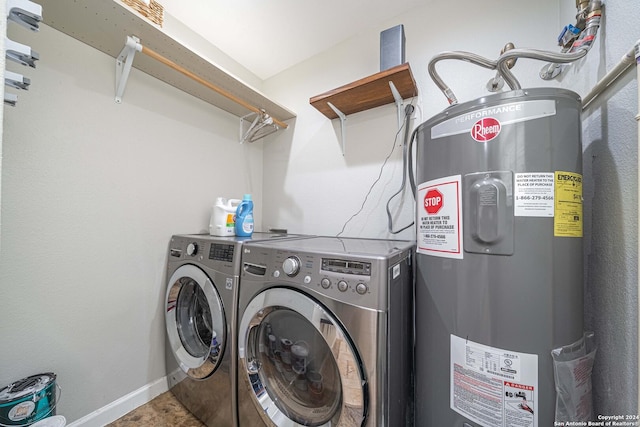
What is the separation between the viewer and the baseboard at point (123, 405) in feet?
3.94

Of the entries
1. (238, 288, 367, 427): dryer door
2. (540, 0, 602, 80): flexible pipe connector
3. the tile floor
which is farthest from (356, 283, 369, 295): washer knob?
the tile floor

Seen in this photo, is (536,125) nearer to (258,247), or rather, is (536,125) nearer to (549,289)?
(549,289)

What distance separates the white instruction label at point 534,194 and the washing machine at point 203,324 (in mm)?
1092

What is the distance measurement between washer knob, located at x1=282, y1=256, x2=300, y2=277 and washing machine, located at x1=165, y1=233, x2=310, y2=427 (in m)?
0.33

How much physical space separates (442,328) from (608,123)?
86 cm

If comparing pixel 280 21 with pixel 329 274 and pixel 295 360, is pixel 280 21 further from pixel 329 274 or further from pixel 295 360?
pixel 295 360

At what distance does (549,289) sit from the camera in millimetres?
646

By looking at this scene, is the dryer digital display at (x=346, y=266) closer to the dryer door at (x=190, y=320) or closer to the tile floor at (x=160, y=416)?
the dryer door at (x=190, y=320)

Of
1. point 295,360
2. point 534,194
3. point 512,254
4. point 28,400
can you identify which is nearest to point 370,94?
point 534,194

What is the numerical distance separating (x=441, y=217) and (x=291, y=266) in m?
0.58

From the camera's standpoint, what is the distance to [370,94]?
147 cm

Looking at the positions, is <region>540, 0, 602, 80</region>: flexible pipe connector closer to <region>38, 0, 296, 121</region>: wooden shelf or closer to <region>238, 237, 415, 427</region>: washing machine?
<region>238, 237, 415, 427</region>: washing machine

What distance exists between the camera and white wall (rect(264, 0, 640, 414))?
2.18ft

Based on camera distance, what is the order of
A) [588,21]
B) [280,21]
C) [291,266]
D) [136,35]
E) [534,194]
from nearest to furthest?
[534,194]
[588,21]
[291,266]
[136,35]
[280,21]
